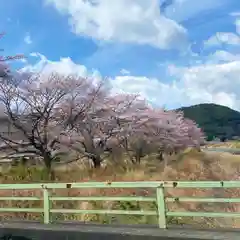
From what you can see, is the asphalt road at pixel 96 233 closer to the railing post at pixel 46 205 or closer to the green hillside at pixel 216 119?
the railing post at pixel 46 205

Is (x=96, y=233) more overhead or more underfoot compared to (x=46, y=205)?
more underfoot

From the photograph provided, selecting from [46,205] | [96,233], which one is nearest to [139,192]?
[46,205]

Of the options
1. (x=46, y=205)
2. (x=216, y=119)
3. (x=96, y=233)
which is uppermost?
(x=216, y=119)

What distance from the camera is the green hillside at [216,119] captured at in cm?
15825

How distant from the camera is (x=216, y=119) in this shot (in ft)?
577

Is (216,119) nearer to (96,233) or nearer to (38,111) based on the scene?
(38,111)

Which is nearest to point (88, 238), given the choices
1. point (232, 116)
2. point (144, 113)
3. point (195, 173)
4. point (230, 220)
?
point (230, 220)

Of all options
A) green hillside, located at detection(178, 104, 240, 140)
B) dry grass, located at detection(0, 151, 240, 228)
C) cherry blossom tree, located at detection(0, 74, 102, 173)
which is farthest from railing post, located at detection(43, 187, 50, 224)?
green hillside, located at detection(178, 104, 240, 140)

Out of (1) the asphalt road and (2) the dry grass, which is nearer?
(1) the asphalt road

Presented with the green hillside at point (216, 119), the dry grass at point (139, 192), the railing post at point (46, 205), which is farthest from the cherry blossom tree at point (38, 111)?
the green hillside at point (216, 119)

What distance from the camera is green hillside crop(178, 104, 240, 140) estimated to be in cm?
15825

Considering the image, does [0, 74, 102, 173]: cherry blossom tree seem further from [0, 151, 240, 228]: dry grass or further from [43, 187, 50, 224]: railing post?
[43, 187, 50, 224]: railing post

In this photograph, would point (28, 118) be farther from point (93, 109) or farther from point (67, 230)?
point (67, 230)

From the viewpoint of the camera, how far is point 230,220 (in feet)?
42.6
